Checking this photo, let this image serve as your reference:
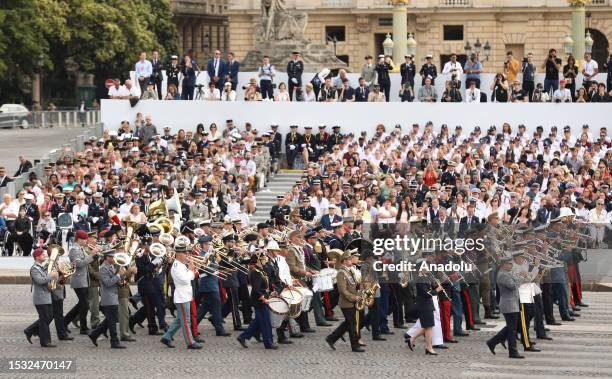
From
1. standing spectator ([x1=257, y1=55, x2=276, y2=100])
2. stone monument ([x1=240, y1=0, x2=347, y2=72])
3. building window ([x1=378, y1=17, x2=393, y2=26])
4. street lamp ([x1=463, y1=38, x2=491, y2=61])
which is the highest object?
building window ([x1=378, y1=17, x2=393, y2=26])

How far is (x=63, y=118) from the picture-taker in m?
70.6

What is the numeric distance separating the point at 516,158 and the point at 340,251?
1488cm

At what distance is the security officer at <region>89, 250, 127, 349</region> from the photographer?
23125 mm

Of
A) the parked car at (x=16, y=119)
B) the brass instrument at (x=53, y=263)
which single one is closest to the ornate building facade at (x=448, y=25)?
the parked car at (x=16, y=119)

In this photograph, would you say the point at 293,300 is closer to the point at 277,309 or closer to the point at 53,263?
the point at 277,309

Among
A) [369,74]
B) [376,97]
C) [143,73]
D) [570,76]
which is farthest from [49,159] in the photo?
[570,76]

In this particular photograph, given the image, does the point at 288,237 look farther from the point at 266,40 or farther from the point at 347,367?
the point at 266,40

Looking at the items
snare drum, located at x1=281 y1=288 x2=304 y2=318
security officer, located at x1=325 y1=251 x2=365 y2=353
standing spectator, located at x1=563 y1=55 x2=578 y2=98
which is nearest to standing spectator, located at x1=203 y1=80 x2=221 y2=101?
standing spectator, located at x1=563 y1=55 x2=578 y2=98

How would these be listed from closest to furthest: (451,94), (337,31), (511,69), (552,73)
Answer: (451,94), (552,73), (511,69), (337,31)

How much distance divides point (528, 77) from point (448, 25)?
4664 centimetres

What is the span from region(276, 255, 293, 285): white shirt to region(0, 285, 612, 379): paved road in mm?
940

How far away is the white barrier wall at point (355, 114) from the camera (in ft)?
140

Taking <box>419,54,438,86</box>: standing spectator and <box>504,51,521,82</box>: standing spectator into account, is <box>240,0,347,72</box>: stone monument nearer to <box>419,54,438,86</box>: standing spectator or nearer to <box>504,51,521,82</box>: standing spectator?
<box>419,54,438,86</box>: standing spectator

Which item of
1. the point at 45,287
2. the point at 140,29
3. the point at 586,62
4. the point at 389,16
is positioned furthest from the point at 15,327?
the point at 389,16
